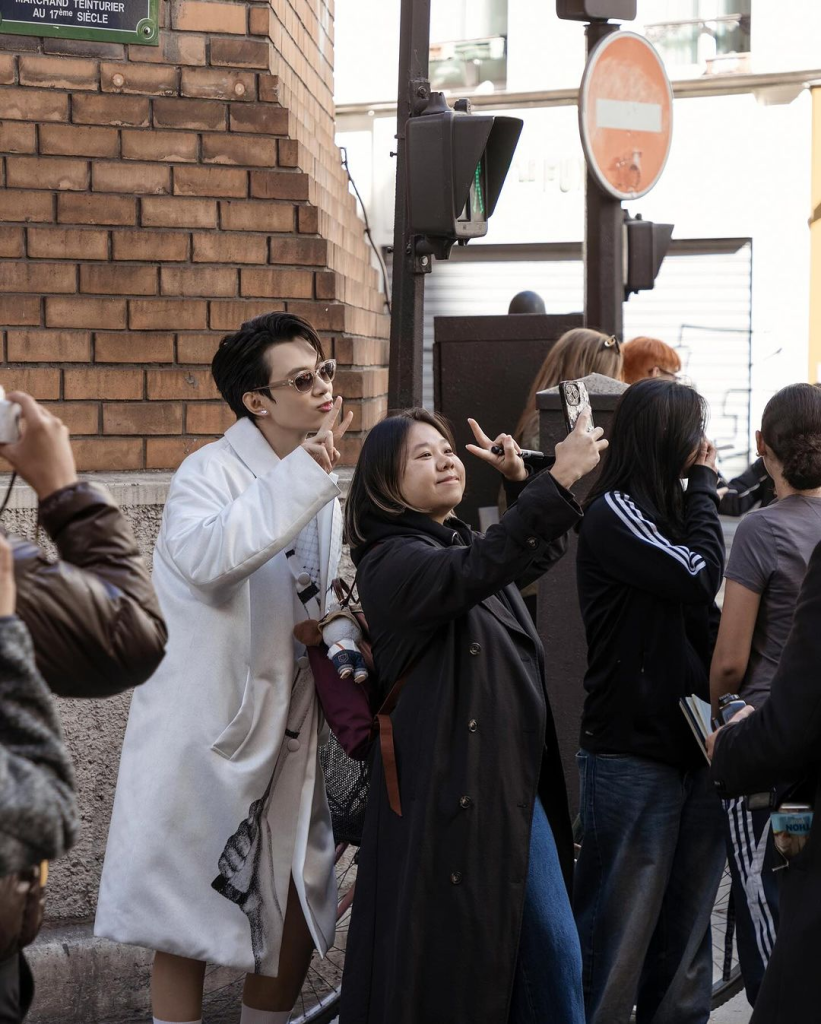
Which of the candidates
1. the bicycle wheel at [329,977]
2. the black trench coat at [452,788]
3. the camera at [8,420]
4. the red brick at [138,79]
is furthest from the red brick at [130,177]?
the camera at [8,420]

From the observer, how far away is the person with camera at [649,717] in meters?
3.40

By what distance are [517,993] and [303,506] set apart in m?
1.15

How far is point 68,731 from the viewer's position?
416 centimetres

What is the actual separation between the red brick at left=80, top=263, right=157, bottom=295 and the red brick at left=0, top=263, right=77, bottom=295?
0.04 meters

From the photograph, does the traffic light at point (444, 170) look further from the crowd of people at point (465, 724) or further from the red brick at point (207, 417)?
the crowd of people at point (465, 724)

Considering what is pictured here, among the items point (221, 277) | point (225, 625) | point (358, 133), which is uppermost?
point (358, 133)

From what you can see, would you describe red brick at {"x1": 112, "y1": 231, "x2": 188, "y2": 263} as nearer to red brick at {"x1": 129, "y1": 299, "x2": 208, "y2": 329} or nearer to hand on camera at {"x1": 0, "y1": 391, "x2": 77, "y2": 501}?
red brick at {"x1": 129, "y1": 299, "x2": 208, "y2": 329}

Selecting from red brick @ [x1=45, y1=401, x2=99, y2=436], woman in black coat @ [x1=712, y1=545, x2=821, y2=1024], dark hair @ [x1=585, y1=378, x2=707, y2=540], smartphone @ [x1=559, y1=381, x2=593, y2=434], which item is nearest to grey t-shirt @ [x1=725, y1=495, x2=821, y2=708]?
dark hair @ [x1=585, y1=378, x2=707, y2=540]

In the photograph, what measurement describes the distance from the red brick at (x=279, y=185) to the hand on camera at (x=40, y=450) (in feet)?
9.21

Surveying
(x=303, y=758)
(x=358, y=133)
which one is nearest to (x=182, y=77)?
(x=303, y=758)

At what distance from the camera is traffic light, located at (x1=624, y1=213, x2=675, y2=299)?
25.9 feet

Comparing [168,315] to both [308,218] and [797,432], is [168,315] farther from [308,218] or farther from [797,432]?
[797,432]

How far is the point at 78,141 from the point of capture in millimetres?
4387

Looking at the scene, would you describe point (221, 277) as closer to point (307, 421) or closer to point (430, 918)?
point (307, 421)
